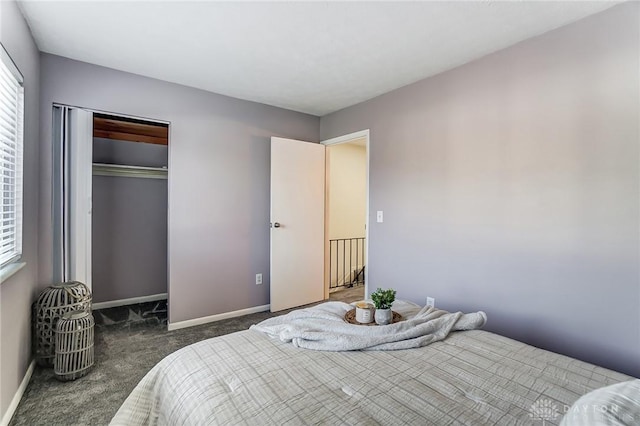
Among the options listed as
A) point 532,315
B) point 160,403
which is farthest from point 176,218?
point 532,315

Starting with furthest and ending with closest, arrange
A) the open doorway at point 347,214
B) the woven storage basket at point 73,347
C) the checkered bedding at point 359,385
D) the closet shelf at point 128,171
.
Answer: the open doorway at point 347,214 < the closet shelf at point 128,171 < the woven storage basket at point 73,347 < the checkered bedding at point 359,385

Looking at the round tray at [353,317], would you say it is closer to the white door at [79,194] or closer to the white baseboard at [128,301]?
the white door at [79,194]

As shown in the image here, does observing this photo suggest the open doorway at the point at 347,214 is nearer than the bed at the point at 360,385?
No

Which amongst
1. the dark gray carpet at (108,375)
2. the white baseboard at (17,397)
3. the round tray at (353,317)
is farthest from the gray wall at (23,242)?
the round tray at (353,317)

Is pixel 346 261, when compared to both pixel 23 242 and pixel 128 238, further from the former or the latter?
pixel 23 242

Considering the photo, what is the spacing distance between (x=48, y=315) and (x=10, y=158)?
115cm

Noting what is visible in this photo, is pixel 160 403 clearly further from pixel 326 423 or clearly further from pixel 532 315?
pixel 532 315

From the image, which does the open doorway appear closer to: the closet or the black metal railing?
the black metal railing

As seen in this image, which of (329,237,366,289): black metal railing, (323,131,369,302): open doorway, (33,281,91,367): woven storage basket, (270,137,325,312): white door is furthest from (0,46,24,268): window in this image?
(329,237,366,289): black metal railing

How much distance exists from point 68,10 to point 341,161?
376 centimetres

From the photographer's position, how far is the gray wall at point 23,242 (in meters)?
1.71

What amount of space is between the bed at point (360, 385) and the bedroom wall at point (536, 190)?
88cm

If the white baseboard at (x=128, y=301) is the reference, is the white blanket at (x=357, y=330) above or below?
above

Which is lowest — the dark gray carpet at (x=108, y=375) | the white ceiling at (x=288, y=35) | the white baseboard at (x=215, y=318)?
the dark gray carpet at (x=108, y=375)
